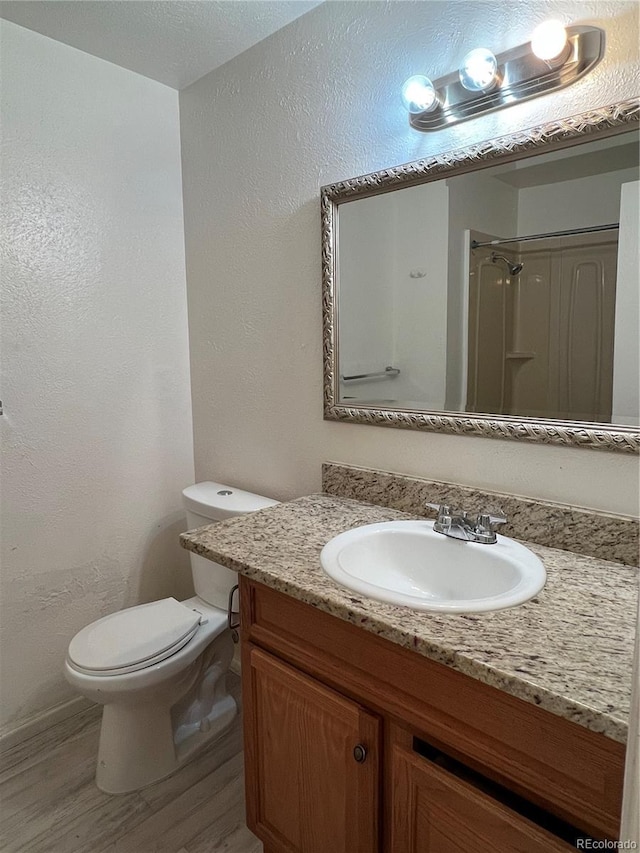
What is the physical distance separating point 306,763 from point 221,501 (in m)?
0.89

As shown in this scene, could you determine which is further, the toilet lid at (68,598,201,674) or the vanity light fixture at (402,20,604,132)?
the toilet lid at (68,598,201,674)

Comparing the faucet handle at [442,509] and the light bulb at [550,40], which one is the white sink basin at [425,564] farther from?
the light bulb at [550,40]

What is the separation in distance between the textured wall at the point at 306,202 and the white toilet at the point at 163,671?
334mm

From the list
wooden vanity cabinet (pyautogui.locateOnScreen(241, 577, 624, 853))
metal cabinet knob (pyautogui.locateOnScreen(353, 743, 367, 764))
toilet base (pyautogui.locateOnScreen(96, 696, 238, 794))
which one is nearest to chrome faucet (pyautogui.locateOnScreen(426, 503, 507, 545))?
wooden vanity cabinet (pyautogui.locateOnScreen(241, 577, 624, 853))

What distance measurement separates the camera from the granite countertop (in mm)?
725

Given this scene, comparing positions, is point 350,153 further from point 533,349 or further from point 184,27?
point 533,349

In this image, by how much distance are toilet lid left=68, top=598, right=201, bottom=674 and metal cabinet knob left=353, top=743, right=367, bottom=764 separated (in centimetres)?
76

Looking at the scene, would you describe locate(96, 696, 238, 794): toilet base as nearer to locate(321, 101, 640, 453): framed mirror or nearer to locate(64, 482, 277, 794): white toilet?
locate(64, 482, 277, 794): white toilet

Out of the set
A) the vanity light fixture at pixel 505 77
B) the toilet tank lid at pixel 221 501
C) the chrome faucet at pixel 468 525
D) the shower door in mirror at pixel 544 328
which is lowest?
the toilet tank lid at pixel 221 501

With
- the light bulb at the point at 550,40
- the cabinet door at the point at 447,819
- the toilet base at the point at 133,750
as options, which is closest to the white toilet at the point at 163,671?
the toilet base at the point at 133,750

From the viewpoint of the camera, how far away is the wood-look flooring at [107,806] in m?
1.47

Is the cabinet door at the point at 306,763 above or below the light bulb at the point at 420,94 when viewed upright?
below

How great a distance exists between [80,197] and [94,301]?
0.34 m

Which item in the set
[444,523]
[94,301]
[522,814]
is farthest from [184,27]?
[522,814]
